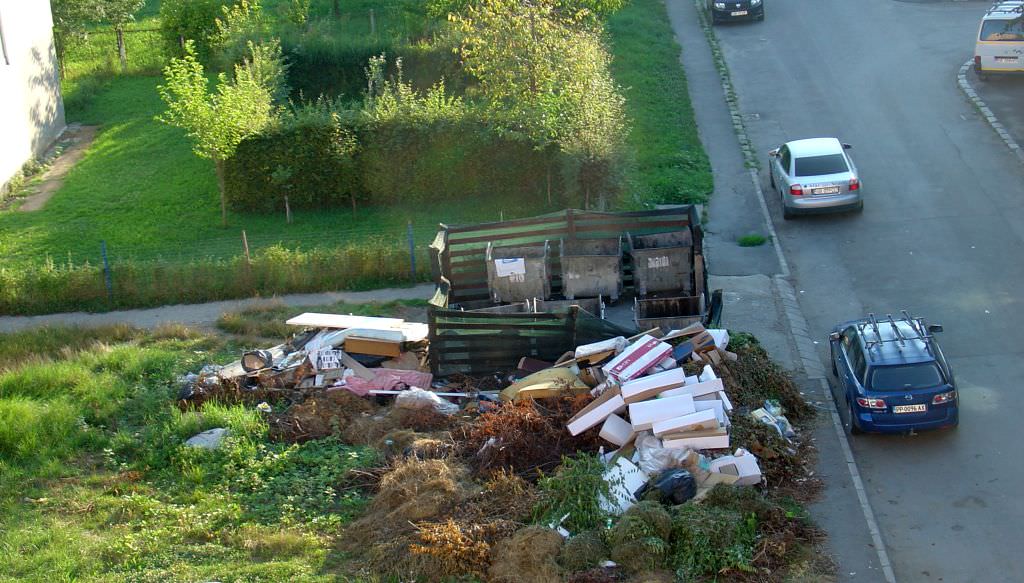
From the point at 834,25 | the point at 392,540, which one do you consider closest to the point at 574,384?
the point at 392,540

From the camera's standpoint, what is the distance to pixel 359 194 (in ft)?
81.5

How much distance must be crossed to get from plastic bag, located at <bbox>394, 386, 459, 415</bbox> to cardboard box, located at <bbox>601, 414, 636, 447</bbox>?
98.1 inches

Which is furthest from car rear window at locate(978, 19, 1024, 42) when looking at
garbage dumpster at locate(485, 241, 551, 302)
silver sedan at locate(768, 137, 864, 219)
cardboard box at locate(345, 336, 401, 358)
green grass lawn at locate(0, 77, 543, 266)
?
cardboard box at locate(345, 336, 401, 358)

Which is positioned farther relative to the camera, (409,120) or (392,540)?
(409,120)

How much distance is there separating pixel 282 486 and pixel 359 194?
12.9m

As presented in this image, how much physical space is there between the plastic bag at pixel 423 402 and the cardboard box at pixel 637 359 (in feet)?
7.39

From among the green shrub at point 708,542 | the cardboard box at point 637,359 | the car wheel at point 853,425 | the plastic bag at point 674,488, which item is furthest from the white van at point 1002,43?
the green shrub at point 708,542

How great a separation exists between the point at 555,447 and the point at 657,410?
54.6 inches

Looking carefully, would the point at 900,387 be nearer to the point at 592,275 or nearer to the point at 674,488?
the point at 674,488

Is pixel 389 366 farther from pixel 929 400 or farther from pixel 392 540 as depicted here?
pixel 929 400

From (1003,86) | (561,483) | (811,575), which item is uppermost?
(1003,86)

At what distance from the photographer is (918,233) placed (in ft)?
68.3

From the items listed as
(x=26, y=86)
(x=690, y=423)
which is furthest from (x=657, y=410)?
(x=26, y=86)

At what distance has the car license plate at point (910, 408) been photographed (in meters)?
13.6
